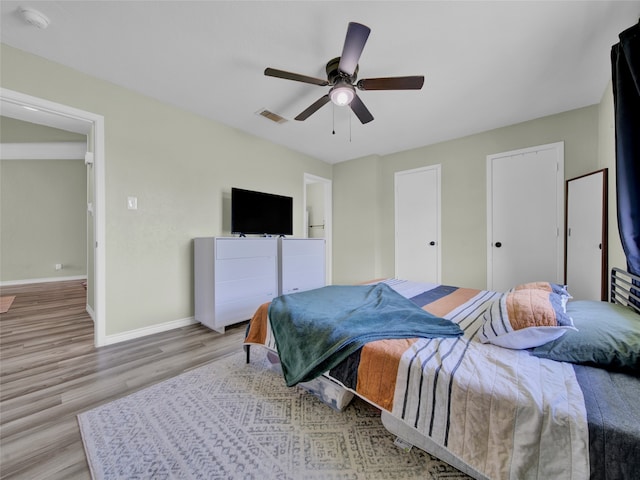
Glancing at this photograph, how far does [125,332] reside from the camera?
8.38 feet

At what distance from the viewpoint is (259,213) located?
3.47 meters

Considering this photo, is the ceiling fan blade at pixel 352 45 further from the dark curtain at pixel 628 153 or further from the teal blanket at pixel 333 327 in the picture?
the teal blanket at pixel 333 327

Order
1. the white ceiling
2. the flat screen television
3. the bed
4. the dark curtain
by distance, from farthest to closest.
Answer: the flat screen television < the white ceiling < the dark curtain < the bed

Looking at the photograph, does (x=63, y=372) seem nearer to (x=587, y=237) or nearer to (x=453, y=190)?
(x=453, y=190)

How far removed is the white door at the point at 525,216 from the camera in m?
3.07

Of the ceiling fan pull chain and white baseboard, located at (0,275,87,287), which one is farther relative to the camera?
white baseboard, located at (0,275,87,287)

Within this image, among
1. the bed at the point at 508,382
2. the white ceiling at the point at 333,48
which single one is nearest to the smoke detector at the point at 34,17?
the white ceiling at the point at 333,48

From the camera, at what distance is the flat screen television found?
321 centimetres

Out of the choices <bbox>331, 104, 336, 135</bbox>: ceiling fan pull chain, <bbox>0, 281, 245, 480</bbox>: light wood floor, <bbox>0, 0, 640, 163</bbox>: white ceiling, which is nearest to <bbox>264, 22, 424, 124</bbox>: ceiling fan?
<bbox>0, 0, 640, 163</bbox>: white ceiling

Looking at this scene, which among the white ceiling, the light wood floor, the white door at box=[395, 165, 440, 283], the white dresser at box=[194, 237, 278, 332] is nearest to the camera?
the light wood floor

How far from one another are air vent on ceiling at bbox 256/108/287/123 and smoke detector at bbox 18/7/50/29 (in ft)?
5.59

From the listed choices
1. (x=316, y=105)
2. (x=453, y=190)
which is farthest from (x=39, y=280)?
(x=453, y=190)

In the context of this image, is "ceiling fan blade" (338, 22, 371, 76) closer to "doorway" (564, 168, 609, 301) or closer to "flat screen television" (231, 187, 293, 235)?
"flat screen television" (231, 187, 293, 235)

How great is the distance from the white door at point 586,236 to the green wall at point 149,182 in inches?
159
